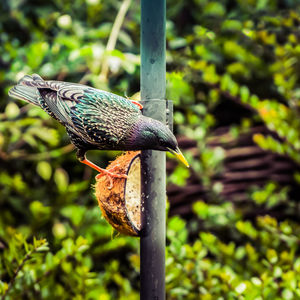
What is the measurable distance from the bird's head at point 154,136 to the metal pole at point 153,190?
0.05 m

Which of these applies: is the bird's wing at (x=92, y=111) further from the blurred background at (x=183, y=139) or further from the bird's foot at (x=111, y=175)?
the blurred background at (x=183, y=139)

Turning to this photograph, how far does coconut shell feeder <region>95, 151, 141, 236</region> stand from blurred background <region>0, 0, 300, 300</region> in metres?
0.39

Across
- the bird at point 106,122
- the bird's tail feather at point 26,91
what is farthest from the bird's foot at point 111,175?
the bird's tail feather at point 26,91

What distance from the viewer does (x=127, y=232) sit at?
4.34 ft

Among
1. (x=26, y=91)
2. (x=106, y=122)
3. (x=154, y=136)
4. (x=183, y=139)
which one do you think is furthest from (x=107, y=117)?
(x=183, y=139)

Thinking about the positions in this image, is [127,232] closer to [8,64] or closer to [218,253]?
[218,253]

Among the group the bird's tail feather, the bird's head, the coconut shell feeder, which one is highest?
the bird's tail feather

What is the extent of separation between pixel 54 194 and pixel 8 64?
843 mm

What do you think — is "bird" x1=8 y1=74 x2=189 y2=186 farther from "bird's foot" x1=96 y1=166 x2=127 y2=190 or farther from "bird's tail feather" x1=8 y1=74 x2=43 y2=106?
"bird's tail feather" x1=8 y1=74 x2=43 y2=106

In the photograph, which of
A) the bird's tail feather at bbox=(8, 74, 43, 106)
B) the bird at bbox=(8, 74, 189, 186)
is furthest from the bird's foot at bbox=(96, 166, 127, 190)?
the bird's tail feather at bbox=(8, 74, 43, 106)

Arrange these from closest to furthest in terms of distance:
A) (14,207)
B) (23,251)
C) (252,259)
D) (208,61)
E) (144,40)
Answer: (144,40) → (23,251) → (252,259) → (14,207) → (208,61)

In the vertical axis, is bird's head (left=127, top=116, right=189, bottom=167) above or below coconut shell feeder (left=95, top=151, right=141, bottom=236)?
above

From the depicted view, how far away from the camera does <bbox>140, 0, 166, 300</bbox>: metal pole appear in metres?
1.27

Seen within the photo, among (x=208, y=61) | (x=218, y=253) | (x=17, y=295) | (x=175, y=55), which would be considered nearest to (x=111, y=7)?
(x=175, y=55)
